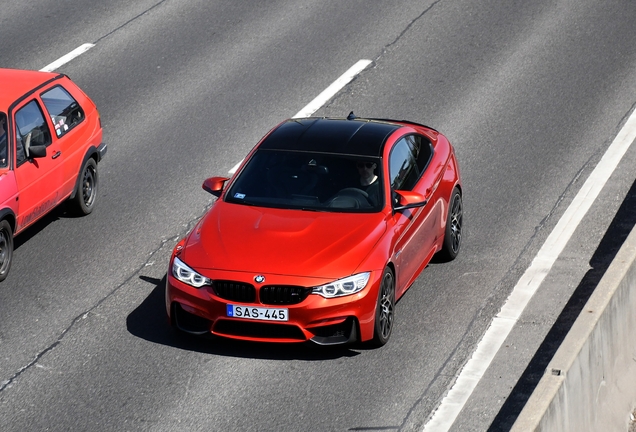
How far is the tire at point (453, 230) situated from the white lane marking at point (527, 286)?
762 millimetres

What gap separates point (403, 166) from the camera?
10.1 m

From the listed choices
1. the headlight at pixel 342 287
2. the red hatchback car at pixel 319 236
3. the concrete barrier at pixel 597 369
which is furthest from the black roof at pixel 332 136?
the concrete barrier at pixel 597 369

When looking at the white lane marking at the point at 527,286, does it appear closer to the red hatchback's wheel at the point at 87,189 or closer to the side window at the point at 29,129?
the red hatchback's wheel at the point at 87,189

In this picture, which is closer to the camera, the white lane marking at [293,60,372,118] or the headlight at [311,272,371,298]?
the headlight at [311,272,371,298]

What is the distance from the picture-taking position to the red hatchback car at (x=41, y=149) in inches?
409

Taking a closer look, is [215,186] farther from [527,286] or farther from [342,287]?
[527,286]

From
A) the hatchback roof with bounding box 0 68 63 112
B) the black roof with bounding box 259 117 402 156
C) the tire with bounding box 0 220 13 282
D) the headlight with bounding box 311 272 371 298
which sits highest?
the hatchback roof with bounding box 0 68 63 112

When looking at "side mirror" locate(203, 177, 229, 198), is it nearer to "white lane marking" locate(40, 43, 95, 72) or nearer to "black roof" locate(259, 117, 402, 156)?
"black roof" locate(259, 117, 402, 156)

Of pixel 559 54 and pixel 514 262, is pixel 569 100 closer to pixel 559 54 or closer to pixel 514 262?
pixel 559 54

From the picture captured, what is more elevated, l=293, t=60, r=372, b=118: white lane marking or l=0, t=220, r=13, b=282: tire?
l=0, t=220, r=13, b=282: tire

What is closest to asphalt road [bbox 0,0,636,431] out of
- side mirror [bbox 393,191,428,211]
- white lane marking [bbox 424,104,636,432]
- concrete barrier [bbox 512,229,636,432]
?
white lane marking [bbox 424,104,636,432]

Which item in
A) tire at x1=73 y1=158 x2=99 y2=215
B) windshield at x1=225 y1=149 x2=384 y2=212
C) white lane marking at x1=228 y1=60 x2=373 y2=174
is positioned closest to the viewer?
windshield at x1=225 y1=149 x2=384 y2=212

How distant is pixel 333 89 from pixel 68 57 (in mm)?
4321

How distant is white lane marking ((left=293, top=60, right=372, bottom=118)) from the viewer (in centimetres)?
1503
